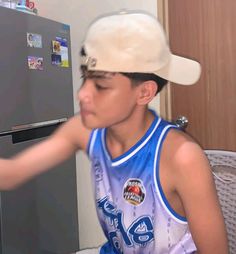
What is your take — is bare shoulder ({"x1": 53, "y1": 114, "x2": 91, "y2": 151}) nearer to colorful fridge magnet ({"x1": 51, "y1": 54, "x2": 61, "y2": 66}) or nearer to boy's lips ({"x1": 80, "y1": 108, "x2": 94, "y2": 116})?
boy's lips ({"x1": 80, "y1": 108, "x2": 94, "y2": 116})

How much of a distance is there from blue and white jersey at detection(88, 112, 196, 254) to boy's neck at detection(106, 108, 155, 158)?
0.02 meters

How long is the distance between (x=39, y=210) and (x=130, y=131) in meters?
1.18

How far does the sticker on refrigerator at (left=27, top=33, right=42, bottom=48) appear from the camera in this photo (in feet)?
6.38

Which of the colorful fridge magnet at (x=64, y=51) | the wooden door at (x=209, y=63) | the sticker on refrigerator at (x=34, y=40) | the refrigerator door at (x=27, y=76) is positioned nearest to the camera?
the refrigerator door at (x=27, y=76)

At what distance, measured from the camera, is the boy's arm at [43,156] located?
1.08 meters

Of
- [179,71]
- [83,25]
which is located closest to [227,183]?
[179,71]

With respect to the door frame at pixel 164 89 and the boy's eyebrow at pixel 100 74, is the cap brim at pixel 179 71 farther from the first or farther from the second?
the door frame at pixel 164 89

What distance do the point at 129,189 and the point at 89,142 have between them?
0.19m

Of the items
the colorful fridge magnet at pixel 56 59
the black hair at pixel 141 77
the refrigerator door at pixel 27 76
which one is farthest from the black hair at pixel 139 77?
the colorful fridge magnet at pixel 56 59

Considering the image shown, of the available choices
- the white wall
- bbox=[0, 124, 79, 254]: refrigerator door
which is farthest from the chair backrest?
the white wall

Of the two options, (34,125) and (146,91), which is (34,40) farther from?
(146,91)

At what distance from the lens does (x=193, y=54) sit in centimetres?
222

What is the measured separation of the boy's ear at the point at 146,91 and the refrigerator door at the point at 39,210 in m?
0.95

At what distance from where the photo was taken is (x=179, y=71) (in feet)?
3.28
